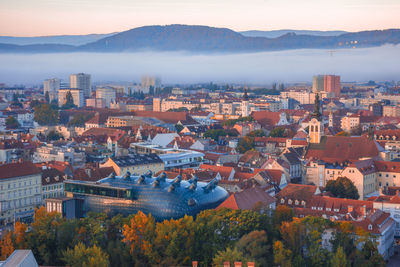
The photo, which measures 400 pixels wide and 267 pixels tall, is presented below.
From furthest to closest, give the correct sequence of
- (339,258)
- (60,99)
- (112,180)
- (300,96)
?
(300,96) → (60,99) → (112,180) → (339,258)

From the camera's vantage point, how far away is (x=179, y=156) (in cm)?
5231

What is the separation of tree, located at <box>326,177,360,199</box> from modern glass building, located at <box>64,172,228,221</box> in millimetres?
8729

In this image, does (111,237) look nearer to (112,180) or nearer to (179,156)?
(112,180)

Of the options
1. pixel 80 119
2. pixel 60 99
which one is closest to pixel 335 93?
pixel 60 99

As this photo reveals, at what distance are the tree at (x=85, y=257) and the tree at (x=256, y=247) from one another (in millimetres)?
5430

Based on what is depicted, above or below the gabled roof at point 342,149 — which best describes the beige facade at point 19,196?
below

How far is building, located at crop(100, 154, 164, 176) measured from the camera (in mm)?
44062

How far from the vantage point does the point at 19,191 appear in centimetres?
3903

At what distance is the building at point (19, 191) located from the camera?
37.8 m

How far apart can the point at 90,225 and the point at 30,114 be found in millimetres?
76354

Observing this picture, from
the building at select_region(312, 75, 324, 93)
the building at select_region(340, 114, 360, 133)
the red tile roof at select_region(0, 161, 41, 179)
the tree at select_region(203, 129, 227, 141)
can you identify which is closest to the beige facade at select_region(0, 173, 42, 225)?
the red tile roof at select_region(0, 161, 41, 179)

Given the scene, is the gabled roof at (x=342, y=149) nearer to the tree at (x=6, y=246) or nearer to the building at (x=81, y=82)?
the tree at (x=6, y=246)

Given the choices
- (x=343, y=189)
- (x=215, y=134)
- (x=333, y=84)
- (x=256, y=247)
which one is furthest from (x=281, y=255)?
(x=333, y=84)

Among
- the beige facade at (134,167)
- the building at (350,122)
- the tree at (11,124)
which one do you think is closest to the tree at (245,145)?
the beige facade at (134,167)
